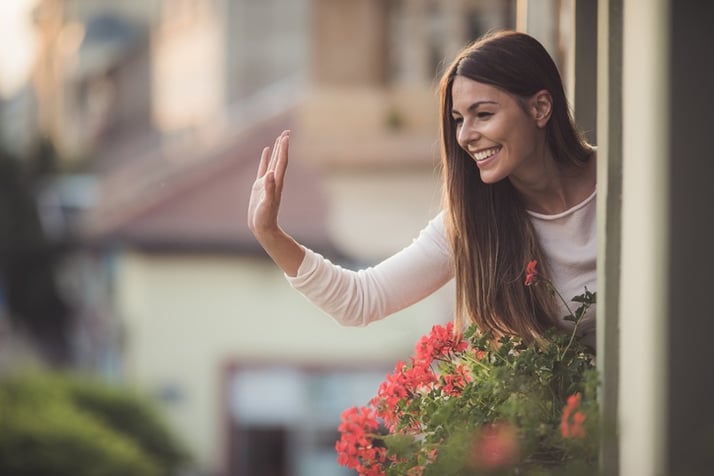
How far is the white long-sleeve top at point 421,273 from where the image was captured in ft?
10.2

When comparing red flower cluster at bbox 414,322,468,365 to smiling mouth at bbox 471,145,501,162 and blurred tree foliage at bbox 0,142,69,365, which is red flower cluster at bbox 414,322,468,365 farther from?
blurred tree foliage at bbox 0,142,69,365

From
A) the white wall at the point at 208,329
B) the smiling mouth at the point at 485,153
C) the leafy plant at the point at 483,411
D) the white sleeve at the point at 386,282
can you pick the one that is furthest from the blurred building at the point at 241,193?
the leafy plant at the point at 483,411

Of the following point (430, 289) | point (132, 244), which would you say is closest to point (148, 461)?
point (430, 289)

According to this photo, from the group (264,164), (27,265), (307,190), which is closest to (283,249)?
(264,164)

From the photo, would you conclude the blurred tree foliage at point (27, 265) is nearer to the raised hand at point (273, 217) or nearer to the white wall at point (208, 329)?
the white wall at point (208, 329)

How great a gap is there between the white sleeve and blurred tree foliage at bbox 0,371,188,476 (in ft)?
25.6

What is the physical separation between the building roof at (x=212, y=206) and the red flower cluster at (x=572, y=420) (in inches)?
854

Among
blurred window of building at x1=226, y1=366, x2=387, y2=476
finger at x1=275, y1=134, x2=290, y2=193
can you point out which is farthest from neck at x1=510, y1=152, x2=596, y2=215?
blurred window of building at x1=226, y1=366, x2=387, y2=476

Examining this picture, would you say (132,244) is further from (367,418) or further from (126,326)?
(367,418)

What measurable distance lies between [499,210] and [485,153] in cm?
13

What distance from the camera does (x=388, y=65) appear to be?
1305cm

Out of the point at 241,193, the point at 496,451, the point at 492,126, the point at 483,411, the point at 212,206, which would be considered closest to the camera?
the point at 496,451

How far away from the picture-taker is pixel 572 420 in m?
2.61

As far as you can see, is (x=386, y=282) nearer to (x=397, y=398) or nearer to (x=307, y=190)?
(x=397, y=398)
